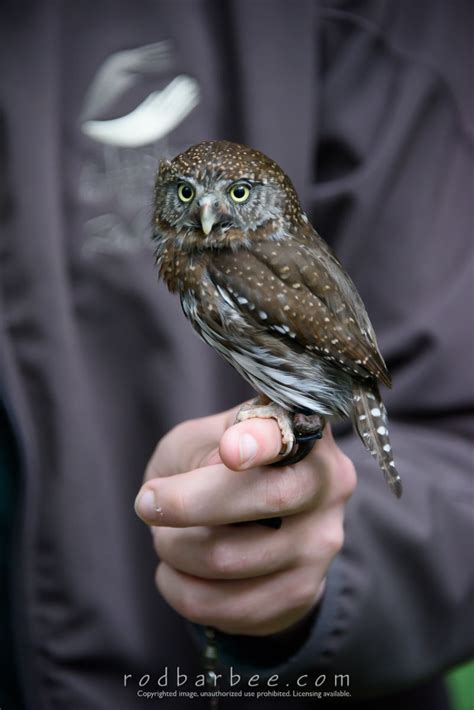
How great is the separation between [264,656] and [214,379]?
825 millimetres

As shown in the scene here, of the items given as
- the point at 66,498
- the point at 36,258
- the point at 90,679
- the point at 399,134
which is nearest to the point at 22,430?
the point at 66,498

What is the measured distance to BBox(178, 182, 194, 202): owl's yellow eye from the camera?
4.05 feet

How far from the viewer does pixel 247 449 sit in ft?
3.80

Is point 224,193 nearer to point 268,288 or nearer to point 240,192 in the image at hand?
point 240,192

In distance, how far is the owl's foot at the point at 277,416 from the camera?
124 centimetres

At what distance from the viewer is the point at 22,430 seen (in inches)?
76.5

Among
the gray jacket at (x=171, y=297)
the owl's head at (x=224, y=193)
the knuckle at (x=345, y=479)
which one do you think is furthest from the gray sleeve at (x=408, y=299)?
the owl's head at (x=224, y=193)

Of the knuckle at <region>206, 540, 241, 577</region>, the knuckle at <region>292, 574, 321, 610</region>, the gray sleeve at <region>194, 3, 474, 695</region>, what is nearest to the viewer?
the knuckle at <region>206, 540, 241, 577</region>

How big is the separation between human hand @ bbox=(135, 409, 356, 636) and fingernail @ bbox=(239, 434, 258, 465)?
0.21 feet

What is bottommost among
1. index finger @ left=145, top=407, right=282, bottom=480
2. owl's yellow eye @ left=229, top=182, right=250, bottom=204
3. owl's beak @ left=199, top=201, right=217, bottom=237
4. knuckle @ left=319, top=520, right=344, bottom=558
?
knuckle @ left=319, top=520, right=344, bottom=558

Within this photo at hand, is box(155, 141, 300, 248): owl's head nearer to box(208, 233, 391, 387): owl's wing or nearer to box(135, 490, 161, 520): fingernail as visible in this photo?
box(208, 233, 391, 387): owl's wing

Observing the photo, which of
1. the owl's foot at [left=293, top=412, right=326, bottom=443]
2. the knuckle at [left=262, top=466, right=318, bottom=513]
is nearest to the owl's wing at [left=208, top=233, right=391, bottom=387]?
the owl's foot at [left=293, top=412, right=326, bottom=443]

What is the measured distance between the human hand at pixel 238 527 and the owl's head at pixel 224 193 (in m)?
0.30

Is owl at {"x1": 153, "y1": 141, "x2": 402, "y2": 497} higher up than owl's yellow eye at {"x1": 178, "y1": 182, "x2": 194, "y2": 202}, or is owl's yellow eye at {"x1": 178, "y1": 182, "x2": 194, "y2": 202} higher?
owl's yellow eye at {"x1": 178, "y1": 182, "x2": 194, "y2": 202}
